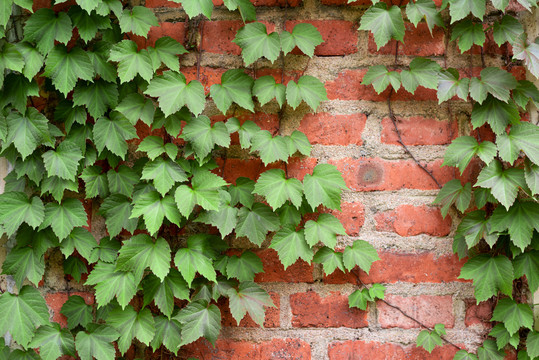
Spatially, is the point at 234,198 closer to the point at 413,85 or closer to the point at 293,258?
the point at 293,258

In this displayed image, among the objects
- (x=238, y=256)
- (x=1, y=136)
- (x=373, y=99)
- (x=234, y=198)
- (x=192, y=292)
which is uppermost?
(x=373, y=99)

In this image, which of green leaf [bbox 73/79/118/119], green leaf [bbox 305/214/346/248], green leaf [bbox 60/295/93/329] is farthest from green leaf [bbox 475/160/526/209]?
green leaf [bbox 60/295/93/329]

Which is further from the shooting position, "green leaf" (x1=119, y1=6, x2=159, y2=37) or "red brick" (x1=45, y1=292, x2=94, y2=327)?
"red brick" (x1=45, y1=292, x2=94, y2=327)

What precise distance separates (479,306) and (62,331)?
1.17 m

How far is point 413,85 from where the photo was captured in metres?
1.25

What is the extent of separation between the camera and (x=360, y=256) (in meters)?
1.26

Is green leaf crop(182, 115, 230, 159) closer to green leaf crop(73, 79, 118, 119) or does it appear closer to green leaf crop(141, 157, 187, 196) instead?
green leaf crop(141, 157, 187, 196)

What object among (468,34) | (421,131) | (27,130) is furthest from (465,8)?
(27,130)

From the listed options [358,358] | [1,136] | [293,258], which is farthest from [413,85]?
[1,136]

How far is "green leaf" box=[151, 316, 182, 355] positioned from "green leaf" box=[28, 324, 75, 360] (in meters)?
0.24

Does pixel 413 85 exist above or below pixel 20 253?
above

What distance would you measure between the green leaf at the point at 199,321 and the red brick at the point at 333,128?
21.6 inches

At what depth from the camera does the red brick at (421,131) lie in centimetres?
130

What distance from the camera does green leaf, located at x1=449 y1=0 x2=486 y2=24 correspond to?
1207mm
